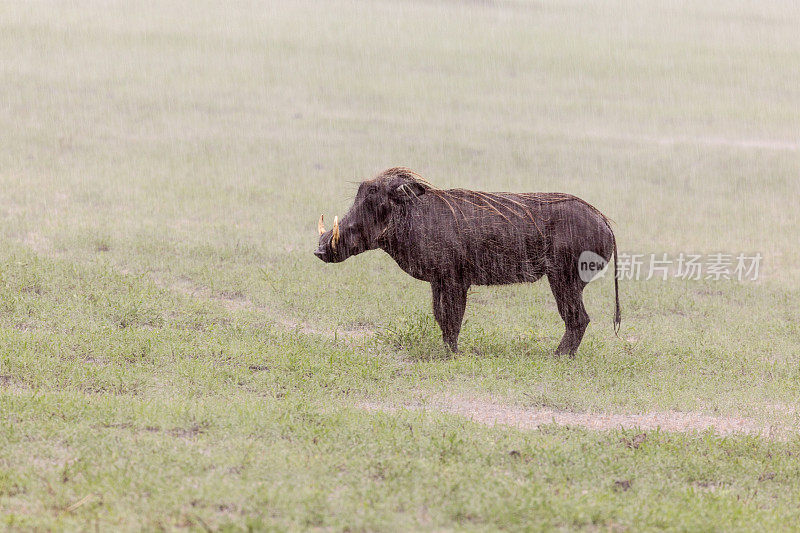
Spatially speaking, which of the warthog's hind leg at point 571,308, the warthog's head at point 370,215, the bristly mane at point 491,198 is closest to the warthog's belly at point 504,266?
the warthog's hind leg at point 571,308

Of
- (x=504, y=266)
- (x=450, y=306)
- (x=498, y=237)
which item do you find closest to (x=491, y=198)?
(x=498, y=237)

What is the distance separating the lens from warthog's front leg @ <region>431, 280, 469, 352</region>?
8750 mm

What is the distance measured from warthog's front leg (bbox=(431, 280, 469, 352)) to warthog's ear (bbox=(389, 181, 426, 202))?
89cm

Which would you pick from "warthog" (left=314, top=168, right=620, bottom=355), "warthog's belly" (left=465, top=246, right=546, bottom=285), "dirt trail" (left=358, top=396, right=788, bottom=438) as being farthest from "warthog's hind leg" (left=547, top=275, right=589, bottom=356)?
"dirt trail" (left=358, top=396, right=788, bottom=438)

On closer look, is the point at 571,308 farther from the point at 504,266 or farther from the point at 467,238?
the point at 467,238

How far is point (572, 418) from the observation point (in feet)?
24.6

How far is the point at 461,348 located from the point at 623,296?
11.6ft

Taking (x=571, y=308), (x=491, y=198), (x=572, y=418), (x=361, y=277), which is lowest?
(x=572, y=418)

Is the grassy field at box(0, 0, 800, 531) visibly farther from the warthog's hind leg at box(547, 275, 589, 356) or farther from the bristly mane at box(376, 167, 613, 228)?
the bristly mane at box(376, 167, 613, 228)

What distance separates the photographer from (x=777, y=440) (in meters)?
7.14

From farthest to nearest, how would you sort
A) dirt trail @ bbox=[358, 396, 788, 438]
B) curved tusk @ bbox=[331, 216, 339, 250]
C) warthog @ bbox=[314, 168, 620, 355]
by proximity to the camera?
1. warthog @ bbox=[314, 168, 620, 355]
2. curved tusk @ bbox=[331, 216, 339, 250]
3. dirt trail @ bbox=[358, 396, 788, 438]

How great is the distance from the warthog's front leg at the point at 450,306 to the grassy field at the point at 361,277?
0.96 ft

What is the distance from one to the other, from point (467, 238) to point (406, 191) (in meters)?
0.76

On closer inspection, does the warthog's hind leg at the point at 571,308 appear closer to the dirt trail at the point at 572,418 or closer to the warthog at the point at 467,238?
the warthog at the point at 467,238
